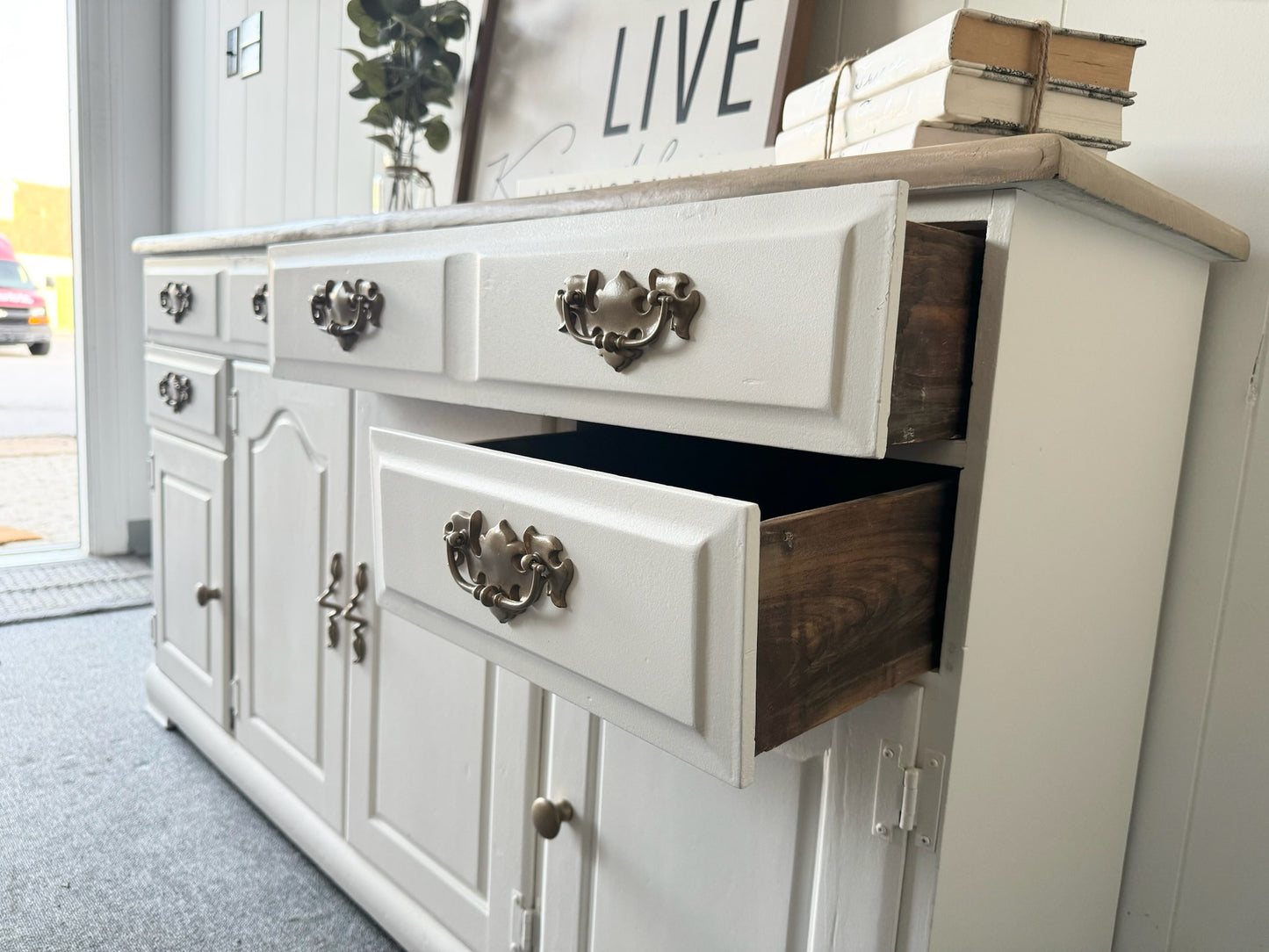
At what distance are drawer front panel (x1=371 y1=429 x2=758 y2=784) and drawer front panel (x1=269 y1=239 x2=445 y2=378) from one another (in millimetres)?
166

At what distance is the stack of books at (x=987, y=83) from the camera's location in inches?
24.7

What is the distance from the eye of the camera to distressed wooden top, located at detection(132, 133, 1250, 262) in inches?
19.8

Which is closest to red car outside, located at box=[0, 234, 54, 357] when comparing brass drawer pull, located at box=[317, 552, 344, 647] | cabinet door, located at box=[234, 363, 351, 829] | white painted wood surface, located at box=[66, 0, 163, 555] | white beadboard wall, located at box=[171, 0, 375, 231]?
white painted wood surface, located at box=[66, 0, 163, 555]

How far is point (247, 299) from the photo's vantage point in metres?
1.27

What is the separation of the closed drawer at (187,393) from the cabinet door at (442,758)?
1.42 feet

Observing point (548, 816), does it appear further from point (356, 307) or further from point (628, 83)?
point (628, 83)

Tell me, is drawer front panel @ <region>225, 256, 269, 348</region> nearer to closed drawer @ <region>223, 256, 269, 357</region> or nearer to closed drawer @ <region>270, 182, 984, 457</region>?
closed drawer @ <region>223, 256, 269, 357</region>

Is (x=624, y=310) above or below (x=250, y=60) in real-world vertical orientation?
below

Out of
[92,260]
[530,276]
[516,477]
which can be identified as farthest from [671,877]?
[92,260]

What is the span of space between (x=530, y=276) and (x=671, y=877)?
1.65 feet

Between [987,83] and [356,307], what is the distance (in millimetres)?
578

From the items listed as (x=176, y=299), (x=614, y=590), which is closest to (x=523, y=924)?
(x=614, y=590)

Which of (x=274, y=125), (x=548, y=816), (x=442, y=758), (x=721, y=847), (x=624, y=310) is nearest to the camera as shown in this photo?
(x=624, y=310)

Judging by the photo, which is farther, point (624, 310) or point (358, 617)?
point (358, 617)
